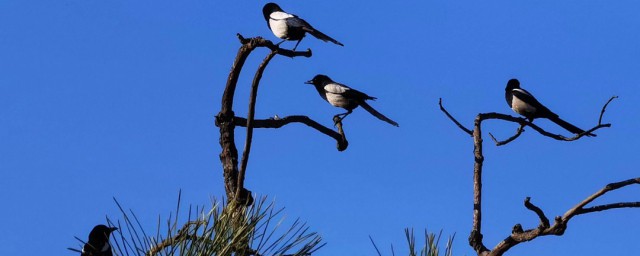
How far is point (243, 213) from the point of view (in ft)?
8.99

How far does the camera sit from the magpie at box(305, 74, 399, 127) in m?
6.42

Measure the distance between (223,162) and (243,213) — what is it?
347 millimetres

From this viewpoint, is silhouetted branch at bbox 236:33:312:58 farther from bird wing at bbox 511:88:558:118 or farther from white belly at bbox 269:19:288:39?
bird wing at bbox 511:88:558:118

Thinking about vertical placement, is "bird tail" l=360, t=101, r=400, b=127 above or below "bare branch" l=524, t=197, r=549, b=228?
above

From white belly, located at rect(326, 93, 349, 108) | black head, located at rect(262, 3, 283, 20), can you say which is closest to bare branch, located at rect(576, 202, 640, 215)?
black head, located at rect(262, 3, 283, 20)

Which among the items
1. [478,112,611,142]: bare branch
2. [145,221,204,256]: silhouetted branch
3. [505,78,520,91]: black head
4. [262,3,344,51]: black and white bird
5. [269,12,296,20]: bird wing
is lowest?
[145,221,204,256]: silhouetted branch

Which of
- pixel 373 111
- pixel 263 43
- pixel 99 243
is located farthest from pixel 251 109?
pixel 373 111

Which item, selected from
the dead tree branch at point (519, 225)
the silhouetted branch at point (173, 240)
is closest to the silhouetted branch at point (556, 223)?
the dead tree branch at point (519, 225)

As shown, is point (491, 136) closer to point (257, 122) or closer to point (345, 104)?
point (257, 122)

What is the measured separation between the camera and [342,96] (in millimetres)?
6770

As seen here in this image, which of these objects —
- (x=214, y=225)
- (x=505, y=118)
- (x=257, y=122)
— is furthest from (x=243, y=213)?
(x=505, y=118)

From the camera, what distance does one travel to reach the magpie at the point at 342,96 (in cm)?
642

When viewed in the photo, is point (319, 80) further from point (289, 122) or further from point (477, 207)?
point (477, 207)

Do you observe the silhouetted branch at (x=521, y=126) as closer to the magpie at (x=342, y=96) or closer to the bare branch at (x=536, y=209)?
the bare branch at (x=536, y=209)
